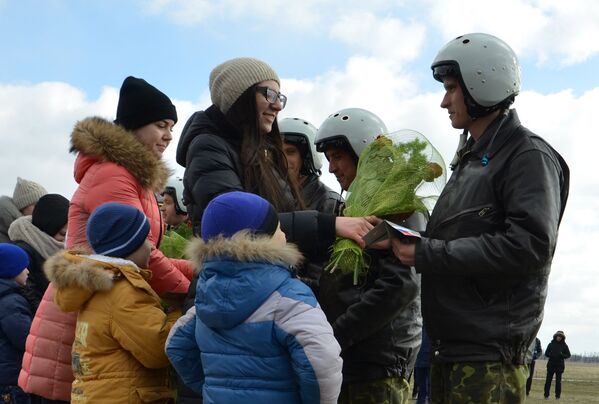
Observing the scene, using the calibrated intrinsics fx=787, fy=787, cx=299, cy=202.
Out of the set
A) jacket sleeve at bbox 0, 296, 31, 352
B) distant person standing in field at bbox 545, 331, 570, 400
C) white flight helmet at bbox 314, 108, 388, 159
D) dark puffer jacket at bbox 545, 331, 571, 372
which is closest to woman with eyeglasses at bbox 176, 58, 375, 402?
white flight helmet at bbox 314, 108, 388, 159

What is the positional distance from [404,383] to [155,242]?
5.90 feet

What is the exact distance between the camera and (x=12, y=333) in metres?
6.39

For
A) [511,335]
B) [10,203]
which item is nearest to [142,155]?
[511,335]

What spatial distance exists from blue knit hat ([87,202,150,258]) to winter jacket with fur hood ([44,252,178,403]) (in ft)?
0.23

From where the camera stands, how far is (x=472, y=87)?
4305mm

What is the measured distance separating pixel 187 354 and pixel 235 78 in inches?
59.2

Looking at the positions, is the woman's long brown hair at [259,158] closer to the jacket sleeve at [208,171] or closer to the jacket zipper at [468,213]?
the jacket sleeve at [208,171]

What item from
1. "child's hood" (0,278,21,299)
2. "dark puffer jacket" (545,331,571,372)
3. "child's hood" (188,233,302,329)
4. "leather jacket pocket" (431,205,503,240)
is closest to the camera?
"child's hood" (188,233,302,329)

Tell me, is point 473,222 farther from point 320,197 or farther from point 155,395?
point 155,395

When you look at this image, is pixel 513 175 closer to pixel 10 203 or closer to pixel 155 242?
pixel 155 242

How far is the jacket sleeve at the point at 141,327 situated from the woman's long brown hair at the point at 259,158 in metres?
0.86

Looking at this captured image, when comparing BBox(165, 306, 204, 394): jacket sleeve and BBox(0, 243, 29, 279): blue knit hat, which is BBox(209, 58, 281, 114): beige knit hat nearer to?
BBox(165, 306, 204, 394): jacket sleeve

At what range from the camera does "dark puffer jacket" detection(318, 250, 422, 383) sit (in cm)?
477

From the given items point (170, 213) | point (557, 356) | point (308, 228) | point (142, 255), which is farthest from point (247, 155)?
point (557, 356)
